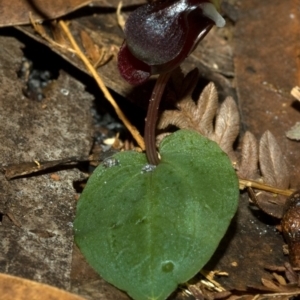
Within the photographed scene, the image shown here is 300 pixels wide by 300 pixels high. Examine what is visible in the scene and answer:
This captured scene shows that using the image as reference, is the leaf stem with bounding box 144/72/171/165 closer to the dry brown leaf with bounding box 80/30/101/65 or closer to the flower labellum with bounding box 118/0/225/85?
the flower labellum with bounding box 118/0/225/85

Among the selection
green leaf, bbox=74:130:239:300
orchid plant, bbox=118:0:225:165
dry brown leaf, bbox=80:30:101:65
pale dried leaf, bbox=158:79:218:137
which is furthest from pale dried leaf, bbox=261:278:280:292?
dry brown leaf, bbox=80:30:101:65

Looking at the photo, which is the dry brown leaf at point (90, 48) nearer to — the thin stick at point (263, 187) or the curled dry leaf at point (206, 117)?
the curled dry leaf at point (206, 117)

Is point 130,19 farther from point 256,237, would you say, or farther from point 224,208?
point 256,237

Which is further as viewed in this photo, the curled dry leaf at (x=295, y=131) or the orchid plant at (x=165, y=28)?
the curled dry leaf at (x=295, y=131)

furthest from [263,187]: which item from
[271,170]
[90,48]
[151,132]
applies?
[90,48]

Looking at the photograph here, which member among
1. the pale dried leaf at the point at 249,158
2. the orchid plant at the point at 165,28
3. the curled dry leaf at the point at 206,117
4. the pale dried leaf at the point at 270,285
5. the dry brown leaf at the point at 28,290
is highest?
the orchid plant at the point at 165,28

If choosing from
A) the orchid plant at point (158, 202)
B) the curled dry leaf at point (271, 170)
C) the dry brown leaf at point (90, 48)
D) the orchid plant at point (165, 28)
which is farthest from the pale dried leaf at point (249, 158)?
the dry brown leaf at point (90, 48)

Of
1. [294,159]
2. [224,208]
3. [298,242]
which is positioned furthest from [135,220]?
[294,159]
